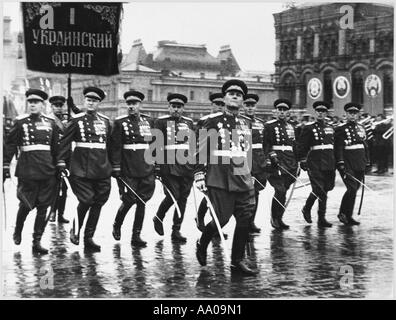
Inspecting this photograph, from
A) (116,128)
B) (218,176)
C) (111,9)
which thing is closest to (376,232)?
(218,176)

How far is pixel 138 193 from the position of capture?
32.1ft

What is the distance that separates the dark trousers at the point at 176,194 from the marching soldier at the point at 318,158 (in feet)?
6.11

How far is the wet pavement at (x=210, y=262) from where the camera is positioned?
8.08m

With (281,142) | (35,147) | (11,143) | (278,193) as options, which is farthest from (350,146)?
(11,143)

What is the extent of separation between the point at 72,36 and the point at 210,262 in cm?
310

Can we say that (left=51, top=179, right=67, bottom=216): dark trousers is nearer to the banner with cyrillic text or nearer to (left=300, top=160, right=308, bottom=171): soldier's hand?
the banner with cyrillic text

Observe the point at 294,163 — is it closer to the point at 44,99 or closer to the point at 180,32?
the point at 180,32

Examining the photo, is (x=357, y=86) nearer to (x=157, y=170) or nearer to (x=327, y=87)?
(x=327, y=87)

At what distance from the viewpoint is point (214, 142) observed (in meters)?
8.62

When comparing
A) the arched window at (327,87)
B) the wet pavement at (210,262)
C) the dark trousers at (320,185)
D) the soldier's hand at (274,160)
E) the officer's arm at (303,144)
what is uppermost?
the arched window at (327,87)

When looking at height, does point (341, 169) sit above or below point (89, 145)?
below

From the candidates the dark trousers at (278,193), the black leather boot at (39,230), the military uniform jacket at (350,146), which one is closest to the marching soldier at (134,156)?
the black leather boot at (39,230)

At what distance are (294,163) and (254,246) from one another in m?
1.65

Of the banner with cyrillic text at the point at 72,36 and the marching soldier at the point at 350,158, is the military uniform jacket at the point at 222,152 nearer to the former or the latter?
the banner with cyrillic text at the point at 72,36
